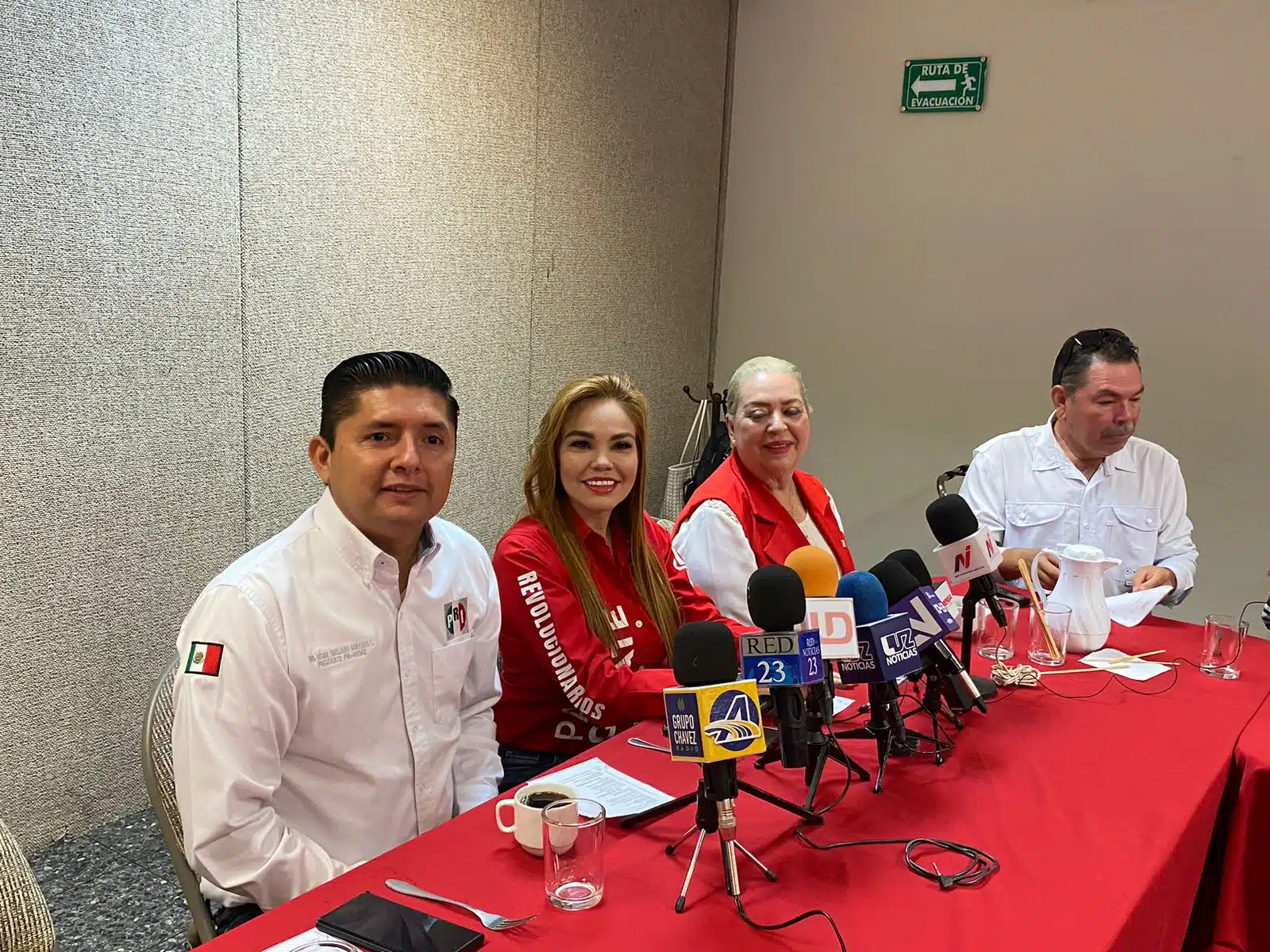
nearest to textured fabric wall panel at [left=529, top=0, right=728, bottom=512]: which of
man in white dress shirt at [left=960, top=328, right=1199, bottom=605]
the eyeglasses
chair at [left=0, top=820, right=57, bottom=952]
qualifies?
man in white dress shirt at [left=960, top=328, right=1199, bottom=605]

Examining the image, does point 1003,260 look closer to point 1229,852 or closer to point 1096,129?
point 1096,129

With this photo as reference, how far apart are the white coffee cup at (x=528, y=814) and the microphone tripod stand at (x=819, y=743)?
321 millimetres

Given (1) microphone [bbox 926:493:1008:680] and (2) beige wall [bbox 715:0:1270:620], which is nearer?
(1) microphone [bbox 926:493:1008:680]

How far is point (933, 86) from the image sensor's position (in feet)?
14.5

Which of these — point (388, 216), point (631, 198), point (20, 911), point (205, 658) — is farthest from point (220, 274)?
point (631, 198)

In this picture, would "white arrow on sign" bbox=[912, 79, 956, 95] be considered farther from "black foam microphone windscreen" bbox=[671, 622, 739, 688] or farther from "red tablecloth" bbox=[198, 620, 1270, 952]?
"black foam microphone windscreen" bbox=[671, 622, 739, 688]

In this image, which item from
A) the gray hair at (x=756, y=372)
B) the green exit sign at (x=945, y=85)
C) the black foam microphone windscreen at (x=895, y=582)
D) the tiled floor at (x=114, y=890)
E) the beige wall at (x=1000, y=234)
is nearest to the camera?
the black foam microphone windscreen at (x=895, y=582)

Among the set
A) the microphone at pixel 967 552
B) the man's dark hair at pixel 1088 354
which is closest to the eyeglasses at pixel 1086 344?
the man's dark hair at pixel 1088 354

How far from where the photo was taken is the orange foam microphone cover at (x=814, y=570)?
1807 millimetres

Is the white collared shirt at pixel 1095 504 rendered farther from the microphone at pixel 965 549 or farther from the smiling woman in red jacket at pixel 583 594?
the smiling woman in red jacket at pixel 583 594

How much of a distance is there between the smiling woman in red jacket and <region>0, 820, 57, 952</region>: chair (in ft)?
2.66

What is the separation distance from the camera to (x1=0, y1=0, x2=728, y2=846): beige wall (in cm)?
251

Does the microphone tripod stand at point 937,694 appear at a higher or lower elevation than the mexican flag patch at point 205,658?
lower

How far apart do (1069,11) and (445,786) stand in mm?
3957
